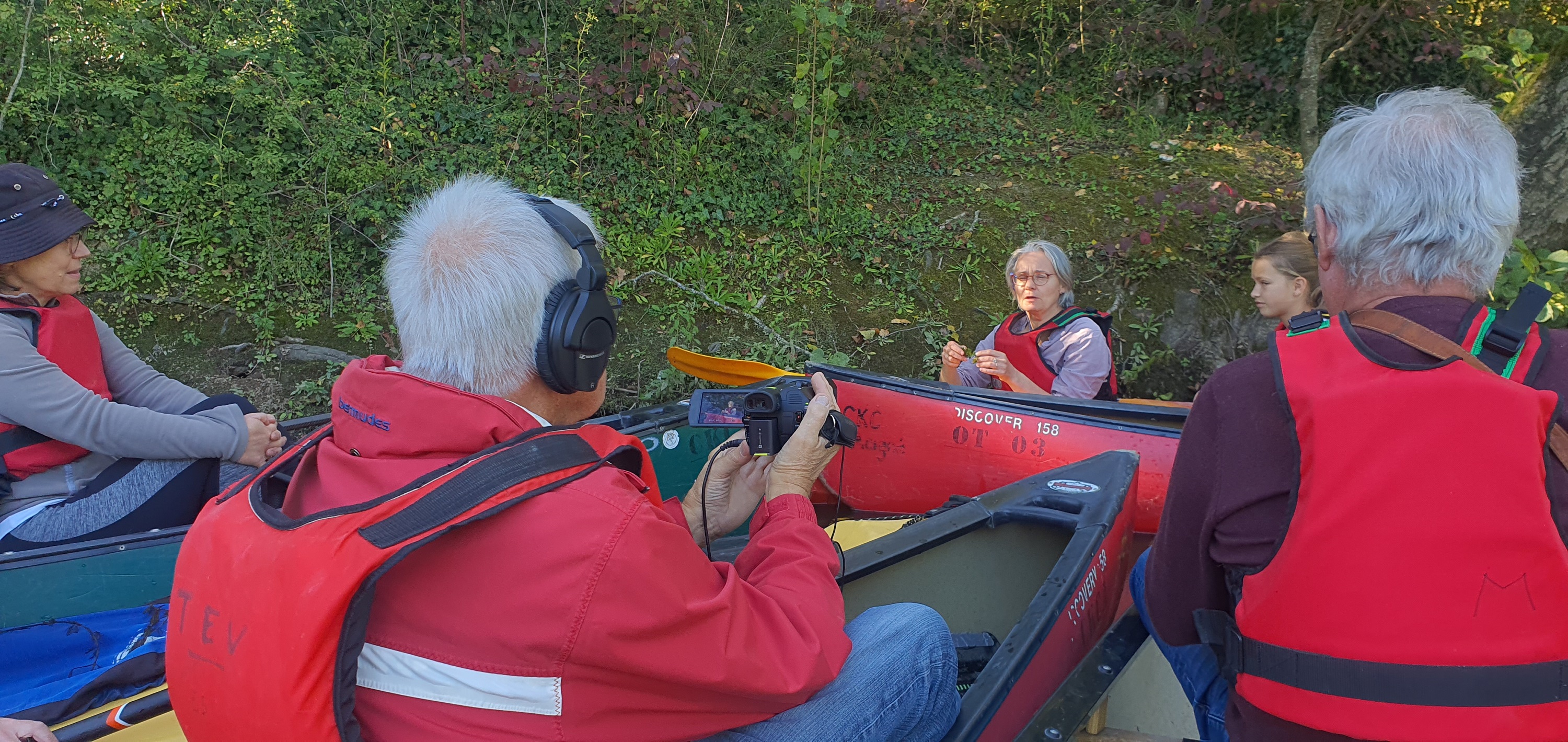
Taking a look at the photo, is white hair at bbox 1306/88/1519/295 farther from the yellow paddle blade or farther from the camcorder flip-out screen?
the yellow paddle blade

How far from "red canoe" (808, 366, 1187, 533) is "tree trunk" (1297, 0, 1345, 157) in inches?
168

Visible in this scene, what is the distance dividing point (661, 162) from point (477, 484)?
556 centimetres

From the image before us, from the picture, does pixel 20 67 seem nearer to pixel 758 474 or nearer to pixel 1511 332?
pixel 758 474

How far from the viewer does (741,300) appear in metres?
5.88

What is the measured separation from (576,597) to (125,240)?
5.45 m

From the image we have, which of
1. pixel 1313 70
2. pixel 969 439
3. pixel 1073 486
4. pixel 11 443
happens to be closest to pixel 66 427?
pixel 11 443

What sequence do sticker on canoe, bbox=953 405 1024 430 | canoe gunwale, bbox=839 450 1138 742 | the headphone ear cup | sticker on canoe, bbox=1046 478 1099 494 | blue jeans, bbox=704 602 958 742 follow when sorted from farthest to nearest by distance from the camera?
sticker on canoe, bbox=953 405 1024 430 < sticker on canoe, bbox=1046 478 1099 494 < canoe gunwale, bbox=839 450 1138 742 < blue jeans, bbox=704 602 958 742 < the headphone ear cup

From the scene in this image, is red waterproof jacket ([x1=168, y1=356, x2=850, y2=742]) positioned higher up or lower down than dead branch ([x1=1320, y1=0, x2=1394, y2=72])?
lower down

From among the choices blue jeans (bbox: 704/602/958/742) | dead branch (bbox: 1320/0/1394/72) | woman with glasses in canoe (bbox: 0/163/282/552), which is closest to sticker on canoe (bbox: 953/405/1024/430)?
blue jeans (bbox: 704/602/958/742)

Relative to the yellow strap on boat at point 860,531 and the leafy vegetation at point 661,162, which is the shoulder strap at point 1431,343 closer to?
the yellow strap on boat at point 860,531

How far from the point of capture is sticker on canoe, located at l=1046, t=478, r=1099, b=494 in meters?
2.65

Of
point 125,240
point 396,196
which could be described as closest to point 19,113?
point 125,240

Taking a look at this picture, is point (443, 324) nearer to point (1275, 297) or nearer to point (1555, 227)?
point (1275, 297)

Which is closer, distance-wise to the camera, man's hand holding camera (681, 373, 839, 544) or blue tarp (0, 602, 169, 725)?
man's hand holding camera (681, 373, 839, 544)
